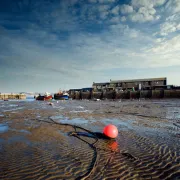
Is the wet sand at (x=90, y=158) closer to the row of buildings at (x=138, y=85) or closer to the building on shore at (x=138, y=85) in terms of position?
the row of buildings at (x=138, y=85)

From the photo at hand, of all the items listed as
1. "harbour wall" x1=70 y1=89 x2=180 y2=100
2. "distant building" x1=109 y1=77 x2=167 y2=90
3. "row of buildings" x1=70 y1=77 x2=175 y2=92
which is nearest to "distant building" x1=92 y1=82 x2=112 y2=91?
"row of buildings" x1=70 y1=77 x2=175 y2=92

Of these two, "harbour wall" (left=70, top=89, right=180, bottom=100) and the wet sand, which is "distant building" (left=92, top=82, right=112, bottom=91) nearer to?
"harbour wall" (left=70, top=89, right=180, bottom=100)

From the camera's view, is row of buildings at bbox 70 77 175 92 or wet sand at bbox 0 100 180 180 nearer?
wet sand at bbox 0 100 180 180

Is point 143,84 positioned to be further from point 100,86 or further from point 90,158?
point 90,158

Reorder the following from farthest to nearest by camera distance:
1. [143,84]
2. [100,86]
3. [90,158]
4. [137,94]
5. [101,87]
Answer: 1. [100,86]
2. [101,87]
3. [143,84]
4. [137,94]
5. [90,158]

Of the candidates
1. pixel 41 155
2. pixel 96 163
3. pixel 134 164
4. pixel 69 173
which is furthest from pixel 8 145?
pixel 134 164

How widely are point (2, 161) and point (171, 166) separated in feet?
18.2

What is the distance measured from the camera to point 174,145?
19.5ft

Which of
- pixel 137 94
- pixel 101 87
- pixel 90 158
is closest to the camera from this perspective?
pixel 90 158

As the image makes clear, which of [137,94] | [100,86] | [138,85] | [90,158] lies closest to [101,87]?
[100,86]

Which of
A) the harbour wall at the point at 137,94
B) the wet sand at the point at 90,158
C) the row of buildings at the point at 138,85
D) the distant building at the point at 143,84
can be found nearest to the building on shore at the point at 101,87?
the row of buildings at the point at 138,85

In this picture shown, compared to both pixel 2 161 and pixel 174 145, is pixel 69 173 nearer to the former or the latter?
pixel 2 161

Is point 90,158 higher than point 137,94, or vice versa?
point 137,94

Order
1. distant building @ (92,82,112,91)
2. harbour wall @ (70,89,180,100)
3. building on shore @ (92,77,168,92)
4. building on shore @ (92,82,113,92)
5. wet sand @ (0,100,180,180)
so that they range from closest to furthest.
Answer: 1. wet sand @ (0,100,180,180)
2. harbour wall @ (70,89,180,100)
3. building on shore @ (92,77,168,92)
4. building on shore @ (92,82,113,92)
5. distant building @ (92,82,112,91)
